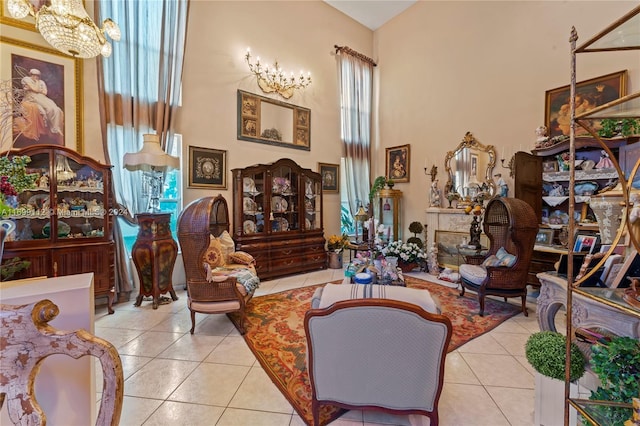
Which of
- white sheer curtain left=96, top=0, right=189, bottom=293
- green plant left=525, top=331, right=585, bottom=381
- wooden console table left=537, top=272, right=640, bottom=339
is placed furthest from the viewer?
white sheer curtain left=96, top=0, right=189, bottom=293

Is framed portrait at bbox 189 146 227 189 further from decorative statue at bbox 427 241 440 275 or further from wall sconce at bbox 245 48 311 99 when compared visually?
decorative statue at bbox 427 241 440 275

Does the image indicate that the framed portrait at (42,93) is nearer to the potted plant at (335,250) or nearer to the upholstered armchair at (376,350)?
the upholstered armchair at (376,350)

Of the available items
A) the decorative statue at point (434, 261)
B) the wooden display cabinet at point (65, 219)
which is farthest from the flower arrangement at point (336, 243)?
the wooden display cabinet at point (65, 219)

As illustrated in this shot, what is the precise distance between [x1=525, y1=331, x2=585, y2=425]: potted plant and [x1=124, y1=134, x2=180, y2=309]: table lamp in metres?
3.79

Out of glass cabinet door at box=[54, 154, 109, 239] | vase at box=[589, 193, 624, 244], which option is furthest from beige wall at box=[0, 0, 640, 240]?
vase at box=[589, 193, 624, 244]

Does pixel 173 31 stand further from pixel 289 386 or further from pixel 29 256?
pixel 289 386

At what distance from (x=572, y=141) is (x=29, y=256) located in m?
4.45

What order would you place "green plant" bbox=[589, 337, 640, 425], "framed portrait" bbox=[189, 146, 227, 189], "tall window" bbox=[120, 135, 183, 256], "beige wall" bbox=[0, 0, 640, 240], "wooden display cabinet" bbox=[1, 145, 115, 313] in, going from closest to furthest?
"green plant" bbox=[589, 337, 640, 425]
"wooden display cabinet" bbox=[1, 145, 115, 313]
"beige wall" bbox=[0, 0, 640, 240]
"tall window" bbox=[120, 135, 183, 256]
"framed portrait" bbox=[189, 146, 227, 189]

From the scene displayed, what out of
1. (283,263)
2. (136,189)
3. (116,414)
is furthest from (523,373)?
(136,189)

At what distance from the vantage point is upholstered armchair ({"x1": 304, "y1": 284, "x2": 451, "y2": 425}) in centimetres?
135

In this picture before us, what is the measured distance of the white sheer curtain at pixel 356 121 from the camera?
6180 millimetres

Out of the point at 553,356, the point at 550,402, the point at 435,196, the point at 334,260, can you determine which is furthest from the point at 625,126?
the point at 334,260

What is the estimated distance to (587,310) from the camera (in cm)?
147

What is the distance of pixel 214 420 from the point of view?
1683 mm
